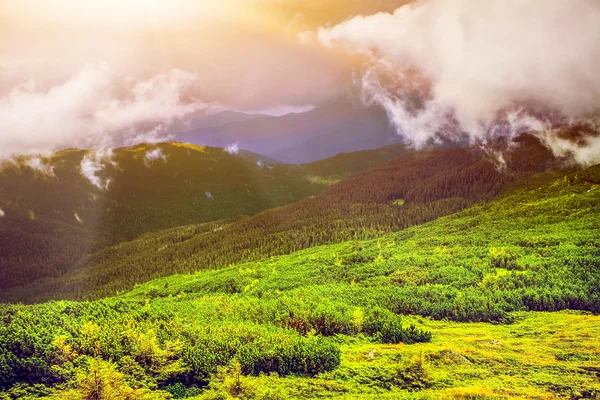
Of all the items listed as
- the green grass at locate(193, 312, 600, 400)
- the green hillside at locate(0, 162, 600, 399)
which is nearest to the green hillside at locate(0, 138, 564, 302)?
the green hillside at locate(0, 162, 600, 399)

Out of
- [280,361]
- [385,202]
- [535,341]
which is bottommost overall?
[535,341]

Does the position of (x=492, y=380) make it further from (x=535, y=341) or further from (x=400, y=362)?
(x=535, y=341)

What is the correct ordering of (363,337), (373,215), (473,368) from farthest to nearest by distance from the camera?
(373,215) → (363,337) → (473,368)

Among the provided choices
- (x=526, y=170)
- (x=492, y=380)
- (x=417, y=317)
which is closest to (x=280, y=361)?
(x=492, y=380)

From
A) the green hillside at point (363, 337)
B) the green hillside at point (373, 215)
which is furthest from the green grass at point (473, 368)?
the green hillside at point (373, 215)

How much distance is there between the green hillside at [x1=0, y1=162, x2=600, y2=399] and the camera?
118 feet

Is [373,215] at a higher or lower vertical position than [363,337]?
higher

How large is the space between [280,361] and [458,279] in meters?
42.8

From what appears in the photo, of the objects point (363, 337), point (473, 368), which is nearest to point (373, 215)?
point (363, 337)

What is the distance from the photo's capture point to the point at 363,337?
50.3 m

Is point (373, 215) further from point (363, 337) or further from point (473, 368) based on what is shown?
point (473, 368)

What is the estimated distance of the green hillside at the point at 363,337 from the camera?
36062 mm

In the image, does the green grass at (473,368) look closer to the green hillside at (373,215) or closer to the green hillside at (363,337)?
the green hillside at (363,337)

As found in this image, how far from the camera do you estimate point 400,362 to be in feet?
135
